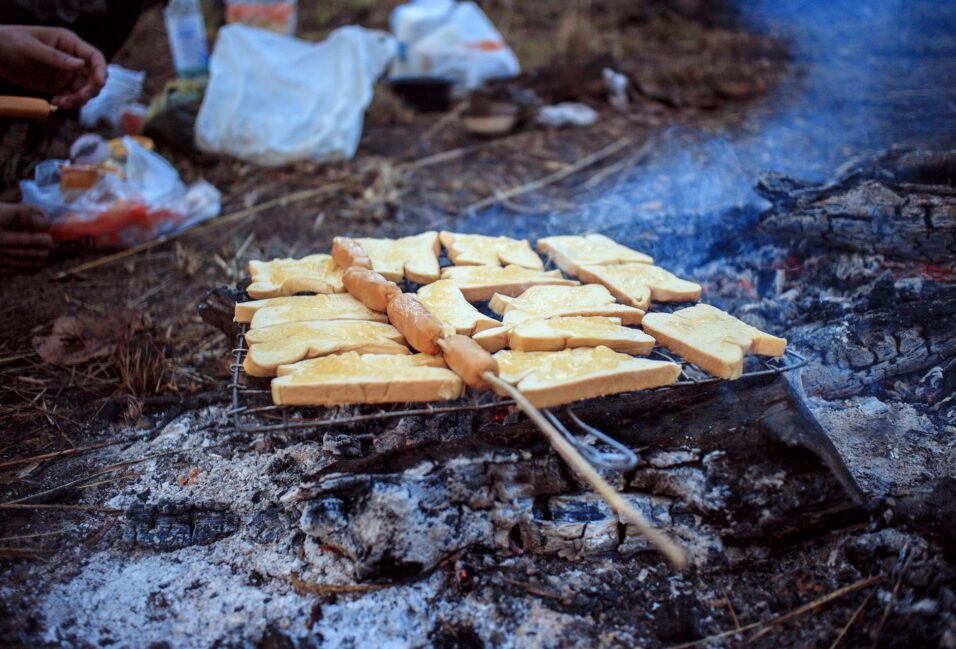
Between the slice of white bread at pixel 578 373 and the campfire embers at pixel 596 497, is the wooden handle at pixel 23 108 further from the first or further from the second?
the slice of white bread at pixel 578 373

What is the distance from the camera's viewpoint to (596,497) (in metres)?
2.78

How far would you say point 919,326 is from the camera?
346 centimetres

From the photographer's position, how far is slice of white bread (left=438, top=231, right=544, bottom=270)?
380 centimetres

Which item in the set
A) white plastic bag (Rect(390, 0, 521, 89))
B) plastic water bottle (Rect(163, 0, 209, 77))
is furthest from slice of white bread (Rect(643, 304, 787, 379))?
white plastic bag (Rect(390, 0, 521, 89))

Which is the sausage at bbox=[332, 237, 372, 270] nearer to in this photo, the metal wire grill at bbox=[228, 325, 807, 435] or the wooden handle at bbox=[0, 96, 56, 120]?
the metal wire grill at bbox=[228, 325, 807, 435]

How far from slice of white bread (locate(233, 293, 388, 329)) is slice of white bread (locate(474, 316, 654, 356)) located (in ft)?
2.05

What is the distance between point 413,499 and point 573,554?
745mm

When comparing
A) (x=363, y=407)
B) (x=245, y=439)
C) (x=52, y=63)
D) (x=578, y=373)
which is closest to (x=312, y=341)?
(x=363, y=407)

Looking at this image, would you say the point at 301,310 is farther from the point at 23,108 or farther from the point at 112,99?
the point at 112,99

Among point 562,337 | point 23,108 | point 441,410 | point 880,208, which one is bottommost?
point 441,410

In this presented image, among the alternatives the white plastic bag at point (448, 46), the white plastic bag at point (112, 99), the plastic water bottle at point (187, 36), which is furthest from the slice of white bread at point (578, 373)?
the white plastic bag at point (448, 46)

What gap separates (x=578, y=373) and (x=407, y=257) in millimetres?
1548

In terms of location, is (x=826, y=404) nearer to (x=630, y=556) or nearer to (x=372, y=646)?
(x=630, y=556)

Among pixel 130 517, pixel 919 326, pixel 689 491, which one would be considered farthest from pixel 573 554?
pixel 919 326
